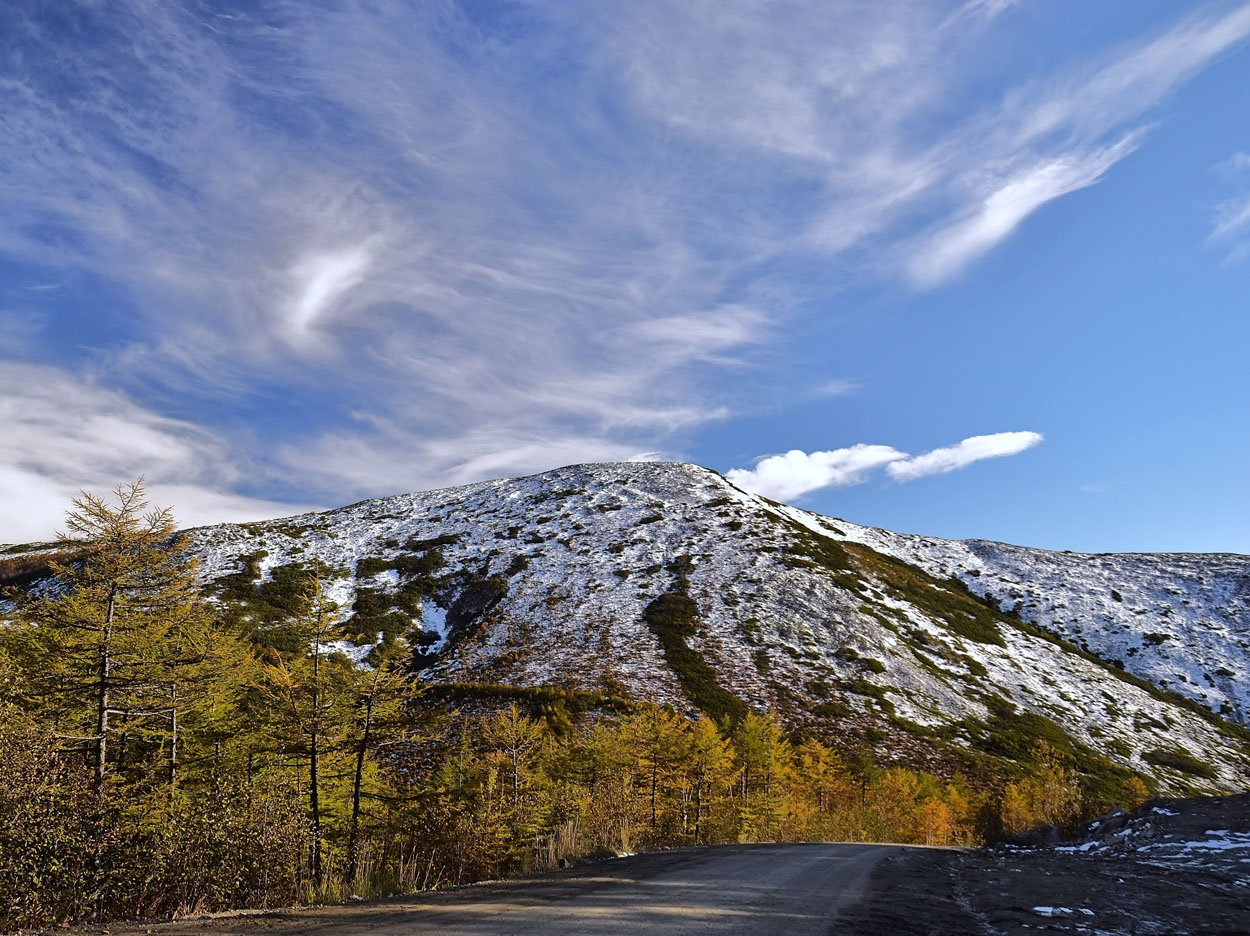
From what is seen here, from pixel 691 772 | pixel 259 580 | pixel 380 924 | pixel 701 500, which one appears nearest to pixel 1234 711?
pixel 701 500

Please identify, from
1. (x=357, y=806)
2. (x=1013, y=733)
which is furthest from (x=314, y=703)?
(x=1013, y=733)

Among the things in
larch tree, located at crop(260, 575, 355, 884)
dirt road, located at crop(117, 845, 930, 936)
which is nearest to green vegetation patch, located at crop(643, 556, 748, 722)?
larch tree, located at crop(260, 575, 355, 884)

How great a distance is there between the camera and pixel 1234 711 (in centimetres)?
7300

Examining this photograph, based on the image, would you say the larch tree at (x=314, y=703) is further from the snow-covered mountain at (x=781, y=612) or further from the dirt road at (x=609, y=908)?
the snow-covered mountain at (x=781, y=612)

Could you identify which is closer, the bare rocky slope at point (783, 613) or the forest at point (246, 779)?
the forest at point (246, 779)

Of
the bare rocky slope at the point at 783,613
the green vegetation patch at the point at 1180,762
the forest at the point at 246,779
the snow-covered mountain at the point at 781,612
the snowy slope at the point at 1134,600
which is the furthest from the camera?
the snowy slope at the point at 1134,600

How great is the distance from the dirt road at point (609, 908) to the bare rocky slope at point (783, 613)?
141 ft

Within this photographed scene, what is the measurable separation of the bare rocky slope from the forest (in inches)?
935

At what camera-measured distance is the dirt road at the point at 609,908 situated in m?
6.91

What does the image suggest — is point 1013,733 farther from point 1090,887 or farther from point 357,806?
point 357,806

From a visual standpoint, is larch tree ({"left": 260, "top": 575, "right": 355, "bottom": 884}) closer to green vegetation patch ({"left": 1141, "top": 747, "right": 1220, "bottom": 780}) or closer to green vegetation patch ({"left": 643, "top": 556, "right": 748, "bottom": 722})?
green vegetation patch ({"left": 643, "top": 556, "right": 748, "bottom": 722})

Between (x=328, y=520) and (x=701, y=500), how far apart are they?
59.5 meters

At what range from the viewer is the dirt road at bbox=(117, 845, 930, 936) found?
6.91 m

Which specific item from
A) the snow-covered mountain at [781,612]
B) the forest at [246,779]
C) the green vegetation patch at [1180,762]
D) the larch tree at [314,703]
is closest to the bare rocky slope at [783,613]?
the green vegetation patch at [1180,762]
